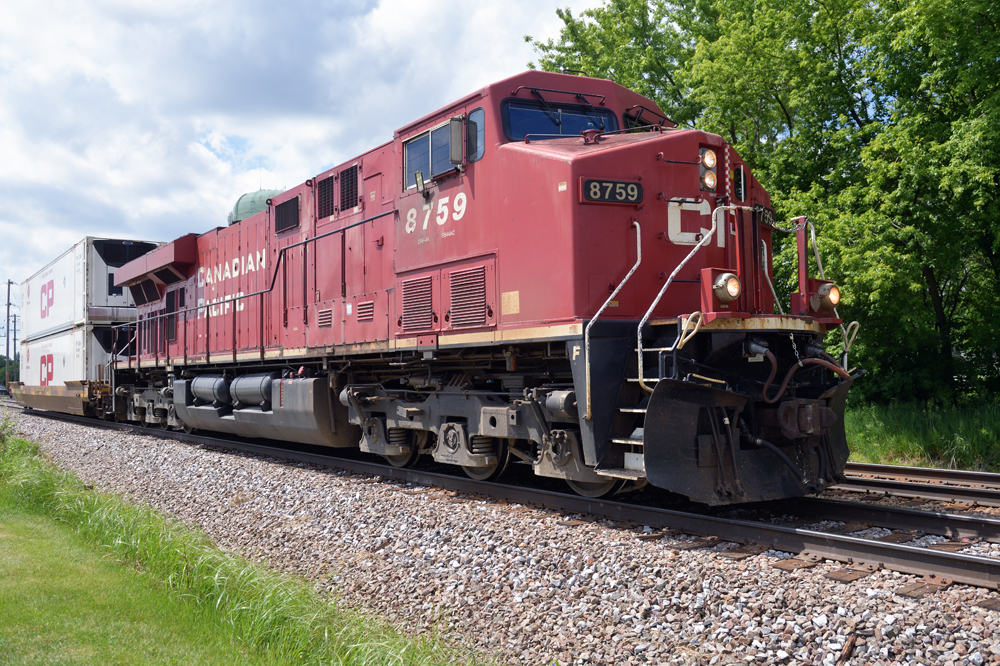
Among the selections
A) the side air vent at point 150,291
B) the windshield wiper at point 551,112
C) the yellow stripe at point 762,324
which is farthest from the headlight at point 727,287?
the side air vent at point 150,291

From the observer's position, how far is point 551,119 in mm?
7137

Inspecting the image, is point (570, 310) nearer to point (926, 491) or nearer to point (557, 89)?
point (557, 89)

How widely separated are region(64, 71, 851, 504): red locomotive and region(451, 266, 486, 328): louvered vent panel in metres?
0.03

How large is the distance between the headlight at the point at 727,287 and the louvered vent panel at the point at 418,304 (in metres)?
3.20

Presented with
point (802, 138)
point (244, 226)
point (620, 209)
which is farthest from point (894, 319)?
point (244, 226)

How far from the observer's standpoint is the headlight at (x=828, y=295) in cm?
653

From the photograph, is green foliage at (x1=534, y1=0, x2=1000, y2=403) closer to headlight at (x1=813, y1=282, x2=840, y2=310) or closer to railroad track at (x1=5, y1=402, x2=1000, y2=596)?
headlight at (x1=813, y1=282, x2=840, y2=310)

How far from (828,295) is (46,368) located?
75.7 feet

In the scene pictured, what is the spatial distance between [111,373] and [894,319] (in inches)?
678

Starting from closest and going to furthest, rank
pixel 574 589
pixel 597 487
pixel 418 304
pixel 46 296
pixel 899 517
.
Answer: pixel 574 589 → pixel 899 517 → pixel 597 487 → pixel 418 304 → pixel 46 296

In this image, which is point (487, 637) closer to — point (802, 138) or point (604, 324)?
point (604, 324)

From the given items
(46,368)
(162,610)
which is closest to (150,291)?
(46,368)

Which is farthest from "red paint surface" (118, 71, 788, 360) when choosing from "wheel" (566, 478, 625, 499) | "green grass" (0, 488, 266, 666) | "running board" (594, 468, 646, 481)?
"green grass" (0, 488, 266, 666)

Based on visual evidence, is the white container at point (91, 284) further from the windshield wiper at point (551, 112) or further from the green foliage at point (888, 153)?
the windshield wiper at point (551, 112)
